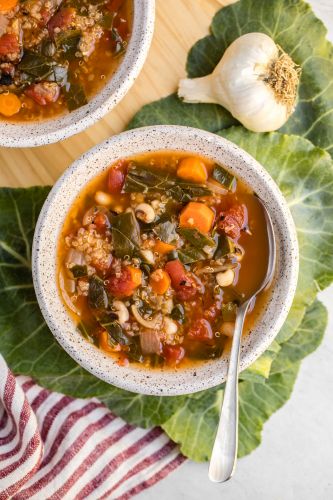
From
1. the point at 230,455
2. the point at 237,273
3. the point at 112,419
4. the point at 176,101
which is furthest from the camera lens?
the point at 112,419

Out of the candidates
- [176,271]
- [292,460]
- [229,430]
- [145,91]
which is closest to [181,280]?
[176,271]

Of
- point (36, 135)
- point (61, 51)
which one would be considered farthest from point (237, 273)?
point (61, 51)

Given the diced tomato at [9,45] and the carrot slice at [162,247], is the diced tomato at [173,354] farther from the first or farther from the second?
the diced tomato at [9,45]

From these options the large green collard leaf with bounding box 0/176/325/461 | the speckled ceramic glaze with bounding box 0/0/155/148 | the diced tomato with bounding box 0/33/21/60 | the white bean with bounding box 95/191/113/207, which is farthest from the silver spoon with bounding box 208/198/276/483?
the diced tomato with bounding box 0/33/21/60

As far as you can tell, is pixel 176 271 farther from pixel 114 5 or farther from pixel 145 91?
pixel 114 5

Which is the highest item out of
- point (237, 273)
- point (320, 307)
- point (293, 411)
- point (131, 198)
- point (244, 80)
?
point (244, 80)

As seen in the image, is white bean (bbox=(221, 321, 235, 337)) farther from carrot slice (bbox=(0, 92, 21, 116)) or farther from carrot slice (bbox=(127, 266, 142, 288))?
carrot slice (bbox=(0, 92, 21, 116))

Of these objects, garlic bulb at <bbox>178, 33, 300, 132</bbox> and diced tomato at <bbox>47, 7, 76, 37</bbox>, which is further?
garlic bulb at <bbox>178, 33, 300, 132</bbox>

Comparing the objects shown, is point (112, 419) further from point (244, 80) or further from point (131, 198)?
point (244, 80)
